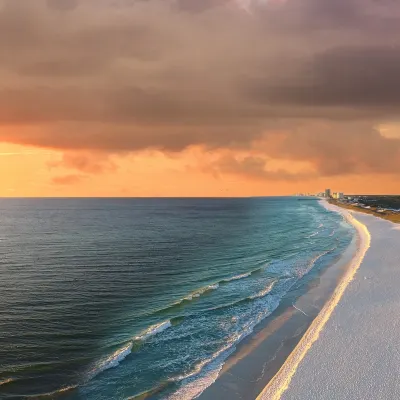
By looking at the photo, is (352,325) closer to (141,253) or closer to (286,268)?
(286,268)

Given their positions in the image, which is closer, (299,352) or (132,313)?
(299,352)

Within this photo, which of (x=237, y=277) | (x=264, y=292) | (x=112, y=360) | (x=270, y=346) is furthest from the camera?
(x=237, y=277)

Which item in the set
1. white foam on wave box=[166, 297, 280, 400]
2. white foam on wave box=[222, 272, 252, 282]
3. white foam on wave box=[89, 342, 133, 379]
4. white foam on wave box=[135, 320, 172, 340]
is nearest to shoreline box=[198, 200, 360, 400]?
white foam on wave box=[166, 297, 280, 400]

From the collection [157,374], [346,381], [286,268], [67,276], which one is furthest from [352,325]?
[67,276]

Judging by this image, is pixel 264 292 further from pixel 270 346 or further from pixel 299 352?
pixel 299 352

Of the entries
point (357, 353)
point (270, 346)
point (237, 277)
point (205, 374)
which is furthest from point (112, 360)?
point (237, 277)

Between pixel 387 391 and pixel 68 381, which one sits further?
pixel 68 381
